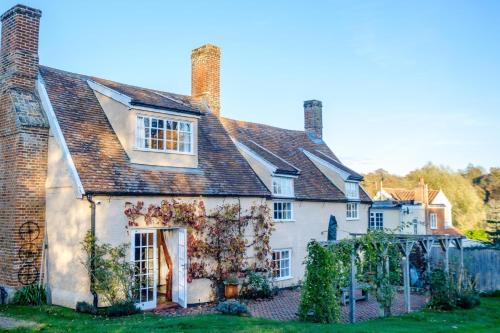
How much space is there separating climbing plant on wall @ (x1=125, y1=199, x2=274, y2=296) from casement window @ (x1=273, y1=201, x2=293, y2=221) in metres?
1.30

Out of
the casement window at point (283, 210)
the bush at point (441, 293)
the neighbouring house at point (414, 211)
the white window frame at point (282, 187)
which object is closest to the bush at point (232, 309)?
the bush at point (441, 293)

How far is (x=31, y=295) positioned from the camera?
48.9 feet

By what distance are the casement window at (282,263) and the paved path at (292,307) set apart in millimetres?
1430

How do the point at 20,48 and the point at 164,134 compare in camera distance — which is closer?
the point at 20,48

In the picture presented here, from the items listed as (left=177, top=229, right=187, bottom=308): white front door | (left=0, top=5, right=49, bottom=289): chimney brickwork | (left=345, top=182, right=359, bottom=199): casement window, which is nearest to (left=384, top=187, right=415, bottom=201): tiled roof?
(left=345, top=182, right=359, bottom=199): casement window

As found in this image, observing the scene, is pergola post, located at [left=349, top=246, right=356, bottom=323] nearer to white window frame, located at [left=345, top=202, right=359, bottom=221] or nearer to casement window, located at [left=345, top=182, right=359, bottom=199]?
white window frame, located at [left=345, top=202, right=359, bottom=221]

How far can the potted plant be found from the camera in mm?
17062

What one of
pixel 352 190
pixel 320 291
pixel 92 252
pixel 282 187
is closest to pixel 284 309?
pixel 320 291

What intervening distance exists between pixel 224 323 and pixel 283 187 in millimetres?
10070

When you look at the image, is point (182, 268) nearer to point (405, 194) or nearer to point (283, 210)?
point (283, 210)

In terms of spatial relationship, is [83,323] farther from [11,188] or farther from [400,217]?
[400,217]

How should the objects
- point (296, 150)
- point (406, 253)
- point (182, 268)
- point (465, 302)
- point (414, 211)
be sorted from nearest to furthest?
point (406, 253)
point (465, 302)
point (182, 268)
point (296, 150)
point (414, 211)

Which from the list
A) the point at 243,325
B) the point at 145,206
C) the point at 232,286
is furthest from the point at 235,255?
the point at 243,325

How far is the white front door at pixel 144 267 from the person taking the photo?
582 inches
